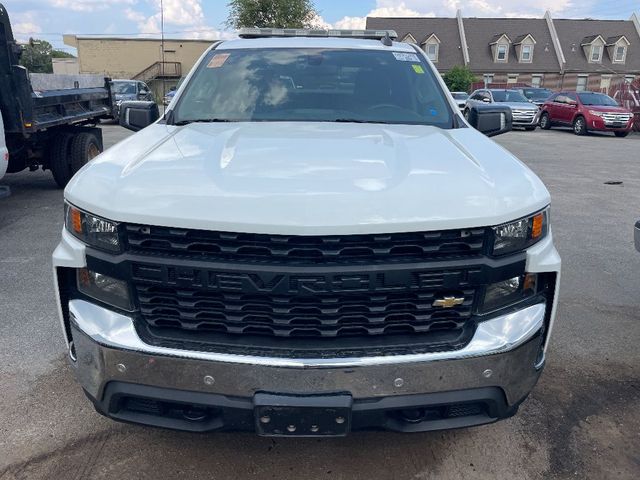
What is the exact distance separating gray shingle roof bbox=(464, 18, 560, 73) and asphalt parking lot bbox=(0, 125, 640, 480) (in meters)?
44.6

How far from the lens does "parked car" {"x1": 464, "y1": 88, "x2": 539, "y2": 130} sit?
798 inches

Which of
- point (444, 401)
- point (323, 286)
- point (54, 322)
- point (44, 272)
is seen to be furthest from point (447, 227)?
point (44, 272)

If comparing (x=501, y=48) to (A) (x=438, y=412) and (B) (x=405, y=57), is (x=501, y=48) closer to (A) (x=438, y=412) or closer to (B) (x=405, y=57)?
(B) (x=405, y=57)

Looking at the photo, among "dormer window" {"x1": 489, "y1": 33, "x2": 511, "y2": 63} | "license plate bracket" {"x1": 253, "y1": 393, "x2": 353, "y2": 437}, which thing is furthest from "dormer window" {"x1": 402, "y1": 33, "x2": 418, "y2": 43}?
"license plate bracket" {"x1": 253, "y1": 393, "x2": 353, "y2": 437}

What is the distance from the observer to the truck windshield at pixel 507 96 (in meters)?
21.7

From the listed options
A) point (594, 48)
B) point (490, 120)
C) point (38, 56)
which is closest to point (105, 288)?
point (490, 120)

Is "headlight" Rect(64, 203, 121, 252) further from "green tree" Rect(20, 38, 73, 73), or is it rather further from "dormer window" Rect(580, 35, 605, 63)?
"dormer window" Rect(580, 35, 605, 63)

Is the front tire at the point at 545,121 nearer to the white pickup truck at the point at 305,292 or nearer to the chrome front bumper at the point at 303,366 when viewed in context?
the white pickup truck at the point at 305,292

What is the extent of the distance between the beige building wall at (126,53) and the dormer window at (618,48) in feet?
104

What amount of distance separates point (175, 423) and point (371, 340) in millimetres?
799

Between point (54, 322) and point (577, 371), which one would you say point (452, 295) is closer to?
point (577, 371)

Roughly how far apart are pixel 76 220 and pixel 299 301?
93 centimetres

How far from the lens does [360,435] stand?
269 cm

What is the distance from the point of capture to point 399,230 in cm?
194
